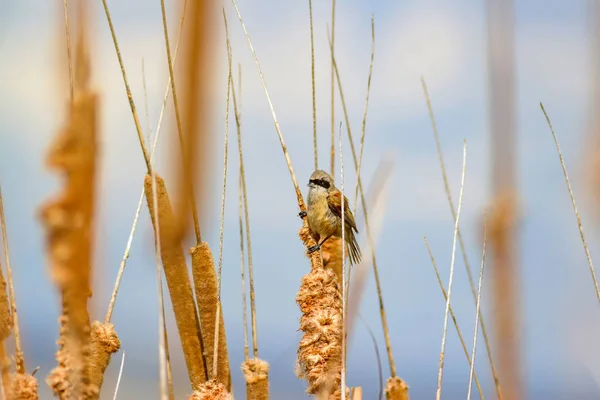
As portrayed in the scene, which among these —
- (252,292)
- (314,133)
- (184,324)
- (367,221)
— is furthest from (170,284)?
(314,133)

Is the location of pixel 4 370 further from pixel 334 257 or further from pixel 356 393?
pixel 334 257

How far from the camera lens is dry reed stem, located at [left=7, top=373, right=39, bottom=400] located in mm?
1628

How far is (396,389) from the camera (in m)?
1.55

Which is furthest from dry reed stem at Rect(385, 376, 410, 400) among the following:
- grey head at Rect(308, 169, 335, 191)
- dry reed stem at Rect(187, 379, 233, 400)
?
grey head at Rect(308, 169, 335, 191)

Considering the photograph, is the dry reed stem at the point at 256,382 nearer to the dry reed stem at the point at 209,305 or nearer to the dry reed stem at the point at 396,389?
the dry reed stem at the point at 209,305

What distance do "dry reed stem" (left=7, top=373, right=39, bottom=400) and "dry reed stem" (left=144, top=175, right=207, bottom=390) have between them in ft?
1.35

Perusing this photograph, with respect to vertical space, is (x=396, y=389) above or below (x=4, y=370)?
below

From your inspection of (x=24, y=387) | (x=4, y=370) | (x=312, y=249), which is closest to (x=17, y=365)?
(x=24, y=387)

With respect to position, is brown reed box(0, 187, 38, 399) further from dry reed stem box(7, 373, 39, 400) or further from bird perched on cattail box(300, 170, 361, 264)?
bird perched on cattail box(300, 170, 361, 264)

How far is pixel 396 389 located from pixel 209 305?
0.67 m

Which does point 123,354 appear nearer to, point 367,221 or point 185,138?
point 367,221

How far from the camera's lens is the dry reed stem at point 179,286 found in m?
1.60

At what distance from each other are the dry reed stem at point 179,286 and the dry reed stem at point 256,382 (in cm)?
17

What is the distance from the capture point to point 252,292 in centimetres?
207
